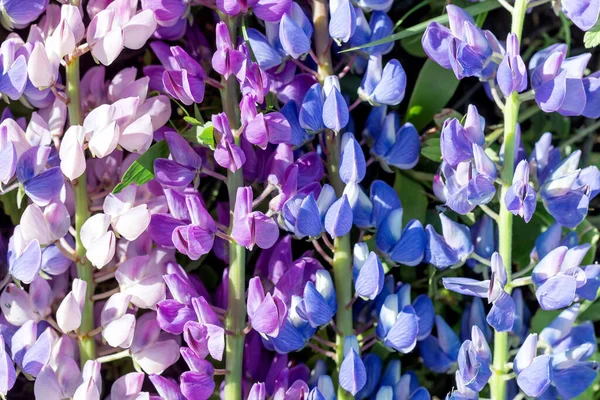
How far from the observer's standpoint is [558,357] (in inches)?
33.5

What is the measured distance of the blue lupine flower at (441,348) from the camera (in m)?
0.90

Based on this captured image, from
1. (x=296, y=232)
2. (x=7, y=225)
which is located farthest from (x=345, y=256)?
(x=7, y=225)

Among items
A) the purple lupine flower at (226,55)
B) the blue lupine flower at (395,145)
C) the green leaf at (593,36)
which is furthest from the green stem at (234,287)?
the green leaf at (593,36)

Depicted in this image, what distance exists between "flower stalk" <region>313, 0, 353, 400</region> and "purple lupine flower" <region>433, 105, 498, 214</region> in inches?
4.4

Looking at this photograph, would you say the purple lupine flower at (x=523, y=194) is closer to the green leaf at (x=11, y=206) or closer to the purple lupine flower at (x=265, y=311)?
the purple lupine flower at (x=265, y=311)

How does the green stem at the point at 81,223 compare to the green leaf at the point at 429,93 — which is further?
the green leaf at the point at 429,93

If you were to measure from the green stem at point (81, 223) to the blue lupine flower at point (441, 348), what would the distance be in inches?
13.6

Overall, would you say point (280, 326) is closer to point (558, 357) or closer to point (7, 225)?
point (558, 357)

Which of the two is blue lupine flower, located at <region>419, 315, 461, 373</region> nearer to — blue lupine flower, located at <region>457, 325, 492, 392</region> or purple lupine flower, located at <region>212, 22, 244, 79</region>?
blue lupine flower, located at <region>457, 325, 492, 392</region>

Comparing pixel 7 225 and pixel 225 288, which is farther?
pixel 7 225

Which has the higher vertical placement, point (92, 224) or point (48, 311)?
point (92, 224)

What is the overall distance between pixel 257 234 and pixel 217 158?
3.1 inches

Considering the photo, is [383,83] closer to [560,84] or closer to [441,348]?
[560,84]

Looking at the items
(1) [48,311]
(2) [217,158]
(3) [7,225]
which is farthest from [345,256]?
(3) [7,225]
